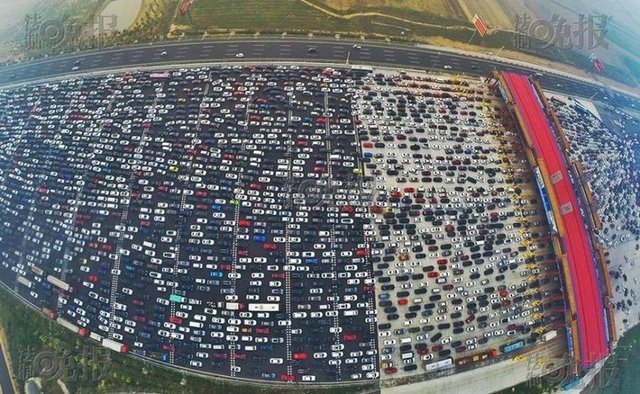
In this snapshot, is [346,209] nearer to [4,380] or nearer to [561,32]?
[4,380]

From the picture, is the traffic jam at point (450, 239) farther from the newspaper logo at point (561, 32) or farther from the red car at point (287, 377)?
the newspaper logo at point (561, 32)

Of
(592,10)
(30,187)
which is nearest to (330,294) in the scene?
(30,187)

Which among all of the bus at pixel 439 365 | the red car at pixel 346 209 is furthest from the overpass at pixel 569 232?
the red car at pixel 346 209

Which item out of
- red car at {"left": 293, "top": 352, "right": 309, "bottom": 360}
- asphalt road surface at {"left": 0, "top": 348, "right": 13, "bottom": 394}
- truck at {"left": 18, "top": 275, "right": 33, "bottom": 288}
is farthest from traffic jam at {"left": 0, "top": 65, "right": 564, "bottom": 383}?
asphalt road surface at {"left": 0, "top": 348, "right": 13, "bottom": 394}

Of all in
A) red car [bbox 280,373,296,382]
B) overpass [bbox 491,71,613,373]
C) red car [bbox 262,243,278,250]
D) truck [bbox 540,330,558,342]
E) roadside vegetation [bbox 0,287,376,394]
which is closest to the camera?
red car [bbox 280,373,296,382]

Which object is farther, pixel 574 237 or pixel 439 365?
pixel 574 237

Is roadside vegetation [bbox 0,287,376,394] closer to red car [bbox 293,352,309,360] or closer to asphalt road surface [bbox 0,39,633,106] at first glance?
red car [bbox 293,352,309,360]

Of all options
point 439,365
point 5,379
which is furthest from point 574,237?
point 5,379
